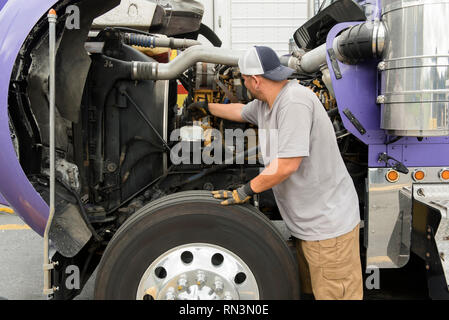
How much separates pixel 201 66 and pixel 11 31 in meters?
1.32

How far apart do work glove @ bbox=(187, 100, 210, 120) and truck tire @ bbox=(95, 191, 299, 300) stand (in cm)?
97

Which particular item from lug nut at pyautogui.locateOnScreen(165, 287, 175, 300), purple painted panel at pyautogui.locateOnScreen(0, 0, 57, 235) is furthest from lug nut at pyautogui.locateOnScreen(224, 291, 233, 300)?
purple painted panel at pyautogui.locateOnScreen(0, 0, 57, 235)

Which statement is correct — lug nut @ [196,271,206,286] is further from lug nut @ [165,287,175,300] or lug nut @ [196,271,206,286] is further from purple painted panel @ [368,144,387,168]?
purple painted panel @ [368,144,387,168]

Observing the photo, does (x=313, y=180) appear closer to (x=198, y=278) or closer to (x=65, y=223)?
(x=198, y=278)

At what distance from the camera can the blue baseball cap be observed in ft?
6.91

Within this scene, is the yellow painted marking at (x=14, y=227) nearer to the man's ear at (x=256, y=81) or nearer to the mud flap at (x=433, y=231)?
the man's ear at (x=256, y=81)

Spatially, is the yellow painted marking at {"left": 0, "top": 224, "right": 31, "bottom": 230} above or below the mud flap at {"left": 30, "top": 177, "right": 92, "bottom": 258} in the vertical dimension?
below

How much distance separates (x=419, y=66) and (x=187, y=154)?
5.22ft

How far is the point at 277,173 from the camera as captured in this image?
6.68 feet

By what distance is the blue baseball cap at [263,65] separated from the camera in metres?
2.11

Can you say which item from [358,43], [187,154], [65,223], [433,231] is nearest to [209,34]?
[187,154]

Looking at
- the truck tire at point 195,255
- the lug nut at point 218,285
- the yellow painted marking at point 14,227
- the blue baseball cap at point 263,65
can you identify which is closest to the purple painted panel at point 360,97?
the blue baseball cap at point 263,65

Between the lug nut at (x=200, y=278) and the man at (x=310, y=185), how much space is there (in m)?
0.41
